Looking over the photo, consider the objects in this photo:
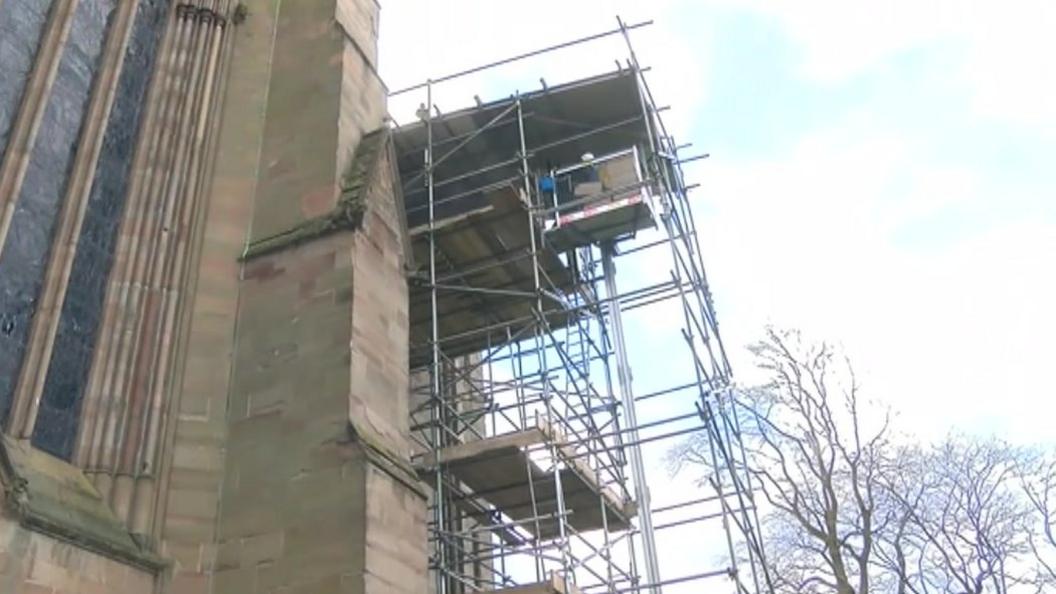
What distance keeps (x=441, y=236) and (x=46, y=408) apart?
530cm

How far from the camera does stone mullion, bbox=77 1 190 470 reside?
6.84 m

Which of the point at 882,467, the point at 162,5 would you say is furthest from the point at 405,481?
the point at 882,467

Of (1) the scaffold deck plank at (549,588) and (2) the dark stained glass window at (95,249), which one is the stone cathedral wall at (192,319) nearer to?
(2) the dark stained glass window at (95,249)

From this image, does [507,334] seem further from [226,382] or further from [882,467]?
[882,467]

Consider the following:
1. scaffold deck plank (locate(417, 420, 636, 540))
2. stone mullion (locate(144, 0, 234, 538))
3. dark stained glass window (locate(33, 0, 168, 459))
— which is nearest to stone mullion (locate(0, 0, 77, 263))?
dark stained glass window (locate(33, 0, 168, 459))

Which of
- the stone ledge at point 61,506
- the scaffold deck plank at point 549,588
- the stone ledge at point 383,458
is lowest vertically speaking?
the scaffold deck plank at point 549,588

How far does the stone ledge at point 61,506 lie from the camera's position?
18.8ft

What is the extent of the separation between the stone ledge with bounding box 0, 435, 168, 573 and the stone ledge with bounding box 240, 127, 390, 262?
2.34 m

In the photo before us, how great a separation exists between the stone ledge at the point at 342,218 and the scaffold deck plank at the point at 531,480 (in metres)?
2.69

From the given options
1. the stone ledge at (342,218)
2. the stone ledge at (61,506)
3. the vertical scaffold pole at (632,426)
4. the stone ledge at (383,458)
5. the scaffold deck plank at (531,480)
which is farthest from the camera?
the vertical scaffold pole at (632,426)

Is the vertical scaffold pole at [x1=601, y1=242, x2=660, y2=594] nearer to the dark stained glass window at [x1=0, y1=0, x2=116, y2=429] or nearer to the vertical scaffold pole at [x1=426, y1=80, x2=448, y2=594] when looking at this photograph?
the vertical scaffold pole at [x1=426, y1=80, x2=448, y2=594]

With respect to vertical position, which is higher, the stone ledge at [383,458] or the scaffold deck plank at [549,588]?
the stone ledge at [383,458]

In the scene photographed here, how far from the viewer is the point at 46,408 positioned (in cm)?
666

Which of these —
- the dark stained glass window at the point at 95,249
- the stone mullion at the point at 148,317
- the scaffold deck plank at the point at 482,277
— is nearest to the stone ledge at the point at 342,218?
the stone mullion at the point at 148,317
